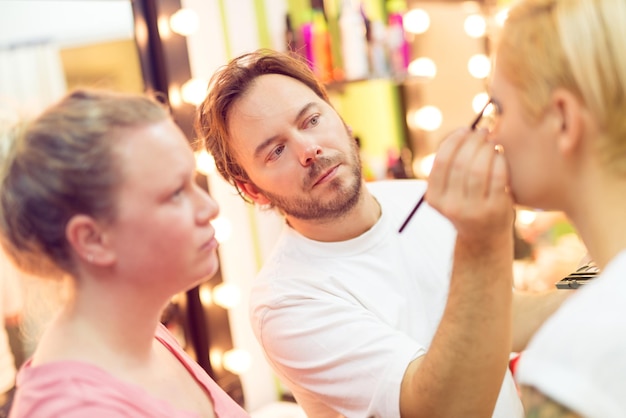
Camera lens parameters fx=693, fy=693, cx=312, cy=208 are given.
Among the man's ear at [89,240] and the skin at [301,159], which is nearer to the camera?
the man's ear at [89,240]

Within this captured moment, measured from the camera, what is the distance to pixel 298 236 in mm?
1494

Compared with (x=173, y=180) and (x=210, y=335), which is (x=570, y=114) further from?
(x=210, y=335)

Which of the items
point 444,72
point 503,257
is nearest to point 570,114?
point 503,257

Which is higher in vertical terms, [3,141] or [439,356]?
[3,141]

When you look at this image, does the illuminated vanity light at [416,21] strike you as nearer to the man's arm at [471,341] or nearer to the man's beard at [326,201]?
the man's beard at [326,201]

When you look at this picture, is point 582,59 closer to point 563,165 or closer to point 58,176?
point 563,165

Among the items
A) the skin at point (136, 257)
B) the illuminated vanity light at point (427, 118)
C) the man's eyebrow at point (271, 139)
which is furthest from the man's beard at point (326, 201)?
the illuminated vanity light at point (427, 118)

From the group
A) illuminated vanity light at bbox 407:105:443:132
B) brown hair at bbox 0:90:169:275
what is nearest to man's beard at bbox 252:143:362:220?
brown hair at bbox 0:90:169:275

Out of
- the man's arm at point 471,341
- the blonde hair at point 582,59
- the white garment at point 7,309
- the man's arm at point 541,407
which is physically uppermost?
the blonde hair at point 582,59

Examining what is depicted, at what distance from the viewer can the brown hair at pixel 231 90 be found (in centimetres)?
153

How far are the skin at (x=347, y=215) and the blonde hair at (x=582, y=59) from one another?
22cm

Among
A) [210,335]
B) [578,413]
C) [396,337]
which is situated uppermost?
[578,413]

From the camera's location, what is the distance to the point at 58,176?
85 centimetres

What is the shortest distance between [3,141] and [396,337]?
28.2 inches
